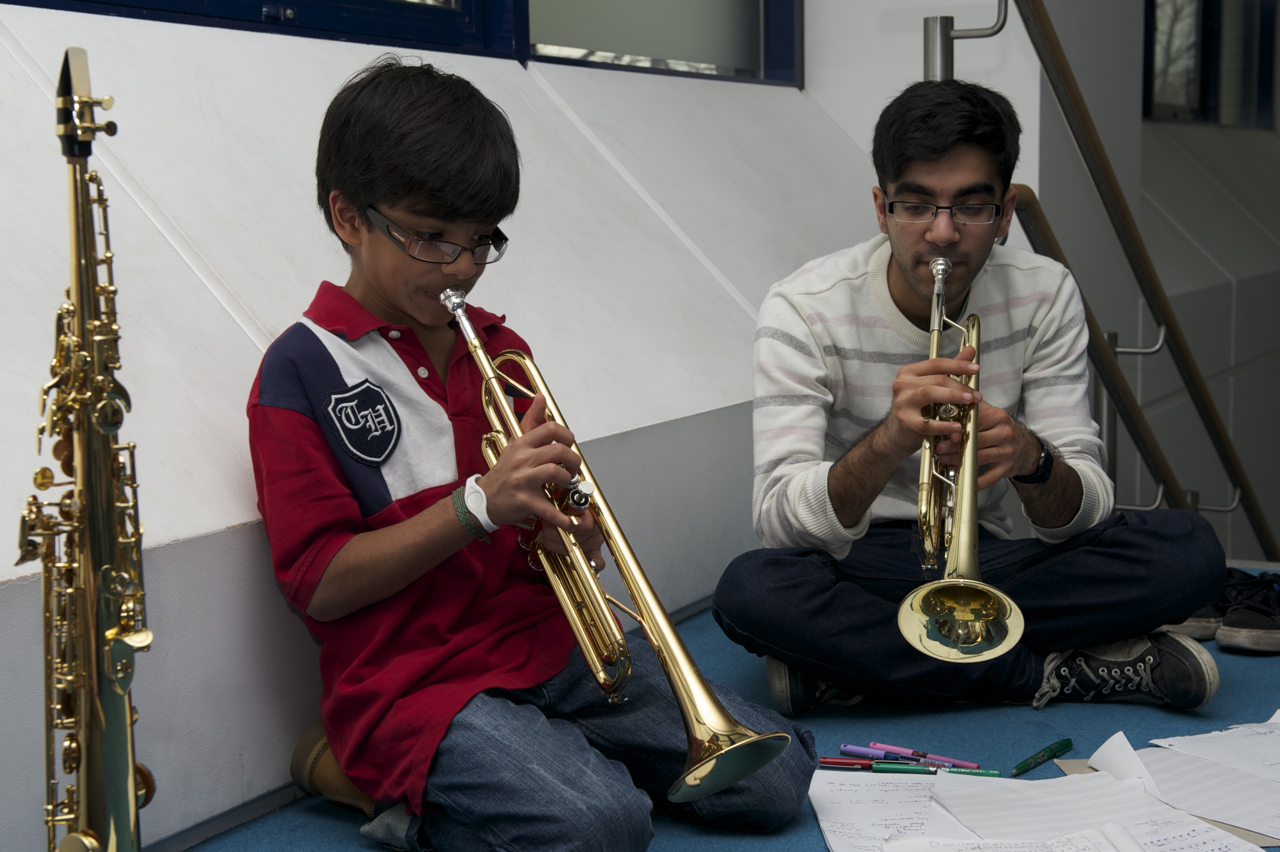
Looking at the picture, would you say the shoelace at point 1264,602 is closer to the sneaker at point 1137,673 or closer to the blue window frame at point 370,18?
the sneaker at point 1137,673

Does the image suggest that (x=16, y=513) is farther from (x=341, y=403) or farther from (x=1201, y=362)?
(x=1201, y=362)

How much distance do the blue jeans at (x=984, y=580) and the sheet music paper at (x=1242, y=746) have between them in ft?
0.72

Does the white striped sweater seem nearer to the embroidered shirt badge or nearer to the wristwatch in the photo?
the wristwatch

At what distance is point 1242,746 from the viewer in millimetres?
1642

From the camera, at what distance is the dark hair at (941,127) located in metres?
1.75

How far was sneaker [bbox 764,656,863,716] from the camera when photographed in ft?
6.07

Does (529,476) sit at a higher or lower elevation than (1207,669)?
higher

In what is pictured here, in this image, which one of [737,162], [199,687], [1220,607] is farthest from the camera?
[737,162]

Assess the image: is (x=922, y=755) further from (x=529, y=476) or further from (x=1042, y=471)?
(x=529, y=476)

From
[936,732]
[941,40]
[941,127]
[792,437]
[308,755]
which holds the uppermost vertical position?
[941,40]

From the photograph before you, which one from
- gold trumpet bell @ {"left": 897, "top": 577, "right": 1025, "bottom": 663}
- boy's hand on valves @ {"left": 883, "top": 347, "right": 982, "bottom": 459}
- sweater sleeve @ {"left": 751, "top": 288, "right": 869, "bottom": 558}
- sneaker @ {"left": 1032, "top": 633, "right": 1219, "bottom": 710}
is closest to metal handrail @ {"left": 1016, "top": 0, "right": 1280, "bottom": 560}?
sweater sleeve @ {"left": 751, "top": 288, "right": 869, "bottom": 558}

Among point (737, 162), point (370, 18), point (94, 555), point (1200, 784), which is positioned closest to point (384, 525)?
point (94, 555)

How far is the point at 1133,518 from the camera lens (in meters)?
1.92

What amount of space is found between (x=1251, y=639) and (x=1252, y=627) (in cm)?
3
